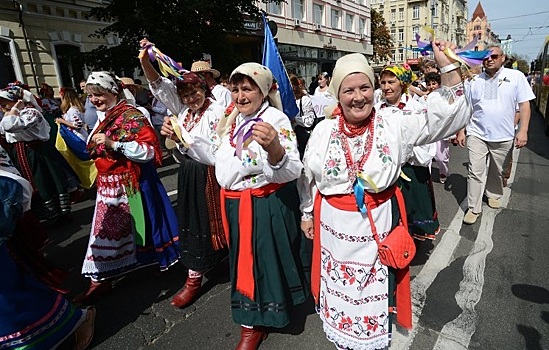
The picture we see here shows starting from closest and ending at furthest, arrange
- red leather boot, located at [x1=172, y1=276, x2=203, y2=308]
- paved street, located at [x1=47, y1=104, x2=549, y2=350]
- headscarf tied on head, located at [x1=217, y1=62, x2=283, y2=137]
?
headscarf tied on head, located at [x1=217, y1=62, x2=283, y2=137], paved street, located at [x1=47, y1=104, x2=549, y2=350], red leather boot, located at [x1=172, y1=276, x2=203, y2=308]

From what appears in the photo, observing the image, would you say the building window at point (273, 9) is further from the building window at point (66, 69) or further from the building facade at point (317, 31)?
the building window at point (66, 69)

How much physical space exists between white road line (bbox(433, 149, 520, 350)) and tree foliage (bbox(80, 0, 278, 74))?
7.75 m

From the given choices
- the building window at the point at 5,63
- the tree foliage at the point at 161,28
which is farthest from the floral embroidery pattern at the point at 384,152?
the building window at the point at 5,63

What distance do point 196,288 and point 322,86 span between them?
19.6 feet

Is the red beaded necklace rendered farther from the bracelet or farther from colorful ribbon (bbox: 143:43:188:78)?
the bracelet

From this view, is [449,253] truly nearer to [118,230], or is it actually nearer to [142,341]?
[142,341]

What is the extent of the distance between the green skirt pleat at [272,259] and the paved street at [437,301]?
0.31 metres

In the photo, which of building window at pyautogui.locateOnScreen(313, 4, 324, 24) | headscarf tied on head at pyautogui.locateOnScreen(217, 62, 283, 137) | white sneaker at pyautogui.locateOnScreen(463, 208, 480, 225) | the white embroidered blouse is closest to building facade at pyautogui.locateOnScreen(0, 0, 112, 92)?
headscarf tied on head at pyautogui.locateOnScreen(217, 62, 283, 137)

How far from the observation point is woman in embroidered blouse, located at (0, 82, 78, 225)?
4.15 m

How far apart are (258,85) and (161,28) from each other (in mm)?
7680

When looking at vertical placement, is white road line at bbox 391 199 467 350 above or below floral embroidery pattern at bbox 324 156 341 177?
below

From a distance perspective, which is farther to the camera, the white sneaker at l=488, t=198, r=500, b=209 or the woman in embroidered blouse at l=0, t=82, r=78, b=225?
the white sneaker at l=488, t=198, r=500, b=209

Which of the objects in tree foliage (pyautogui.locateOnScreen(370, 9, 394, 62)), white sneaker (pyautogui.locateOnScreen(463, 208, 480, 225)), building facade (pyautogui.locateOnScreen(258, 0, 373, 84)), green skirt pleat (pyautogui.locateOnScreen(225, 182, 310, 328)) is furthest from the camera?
tree foliage (pyautogui.locateOnScreen(370, 9, 394, 62))

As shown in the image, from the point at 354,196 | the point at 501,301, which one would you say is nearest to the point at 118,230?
the point at 354,196
